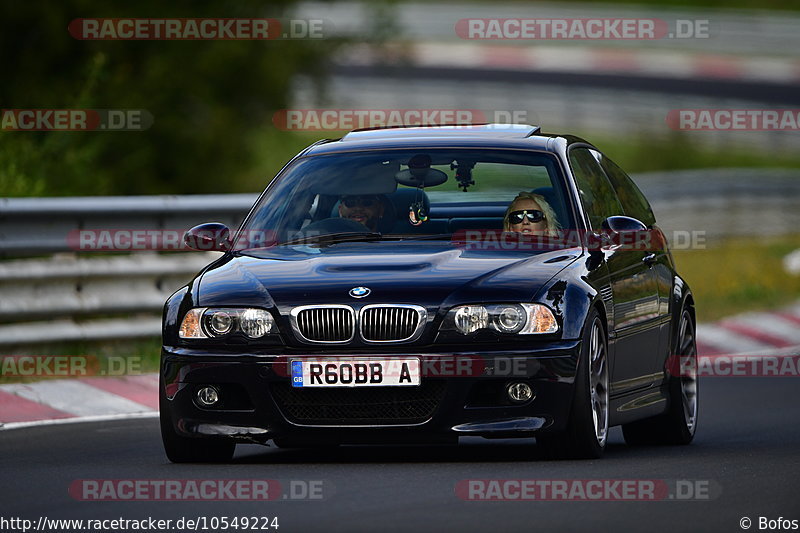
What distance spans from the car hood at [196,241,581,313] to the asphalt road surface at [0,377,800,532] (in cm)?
76

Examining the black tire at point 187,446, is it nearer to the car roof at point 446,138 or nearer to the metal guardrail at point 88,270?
the car roof at point 446,138

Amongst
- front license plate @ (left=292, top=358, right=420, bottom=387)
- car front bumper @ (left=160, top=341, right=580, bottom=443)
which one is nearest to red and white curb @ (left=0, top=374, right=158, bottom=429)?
car front bumper @ (left=160, top=341, right=580, bottom=443)

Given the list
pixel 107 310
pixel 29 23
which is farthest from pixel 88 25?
pixel 107 310

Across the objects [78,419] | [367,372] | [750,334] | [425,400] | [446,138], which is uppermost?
[446,138]

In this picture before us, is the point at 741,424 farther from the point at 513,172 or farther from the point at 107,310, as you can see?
the point at 107,310

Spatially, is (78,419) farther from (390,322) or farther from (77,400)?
(390,322)

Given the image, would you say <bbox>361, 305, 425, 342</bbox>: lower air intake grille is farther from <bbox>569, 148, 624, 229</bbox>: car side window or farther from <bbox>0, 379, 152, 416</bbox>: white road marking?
<bbox>0, 379, 152, 416</bbox>: white road marking

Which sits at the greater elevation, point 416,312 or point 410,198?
point 410,198

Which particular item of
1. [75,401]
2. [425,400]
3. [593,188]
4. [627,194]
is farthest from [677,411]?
[75,401]

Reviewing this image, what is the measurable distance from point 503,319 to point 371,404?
0.68 meters

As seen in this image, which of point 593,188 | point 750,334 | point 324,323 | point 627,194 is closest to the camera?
point 324,323

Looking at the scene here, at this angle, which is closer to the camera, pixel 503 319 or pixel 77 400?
pixel 503 319

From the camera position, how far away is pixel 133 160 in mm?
21594

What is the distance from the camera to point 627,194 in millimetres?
10703
